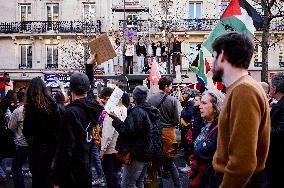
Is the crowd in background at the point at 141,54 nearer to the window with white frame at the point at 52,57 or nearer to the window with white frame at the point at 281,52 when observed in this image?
the window with white frame at the point at 52,57

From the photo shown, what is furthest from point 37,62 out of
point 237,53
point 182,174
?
point 237,53

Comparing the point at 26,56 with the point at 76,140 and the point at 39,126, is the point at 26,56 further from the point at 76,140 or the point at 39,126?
the point at 76,140

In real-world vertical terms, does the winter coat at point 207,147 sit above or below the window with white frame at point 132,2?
below

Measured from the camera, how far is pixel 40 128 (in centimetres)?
622

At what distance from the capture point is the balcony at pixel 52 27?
144 feet

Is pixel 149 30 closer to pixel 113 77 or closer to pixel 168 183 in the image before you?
pixel 113 77

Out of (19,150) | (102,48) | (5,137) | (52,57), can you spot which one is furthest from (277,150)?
(52,57)

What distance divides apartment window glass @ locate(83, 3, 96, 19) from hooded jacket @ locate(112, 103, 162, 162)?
3798 cm

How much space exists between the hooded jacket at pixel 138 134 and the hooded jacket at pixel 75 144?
121 centimetres

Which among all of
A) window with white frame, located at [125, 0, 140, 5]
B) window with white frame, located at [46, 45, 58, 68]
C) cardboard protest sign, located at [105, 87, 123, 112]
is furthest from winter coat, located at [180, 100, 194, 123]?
window with white frame, located at [46, 45, 58, 68]

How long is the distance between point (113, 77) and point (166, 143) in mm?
9291

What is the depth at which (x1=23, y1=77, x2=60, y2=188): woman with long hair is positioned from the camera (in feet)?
20.4

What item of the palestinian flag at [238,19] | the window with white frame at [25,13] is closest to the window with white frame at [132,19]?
the window with white frame at [25,13]

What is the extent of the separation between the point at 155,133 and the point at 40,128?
180cm
